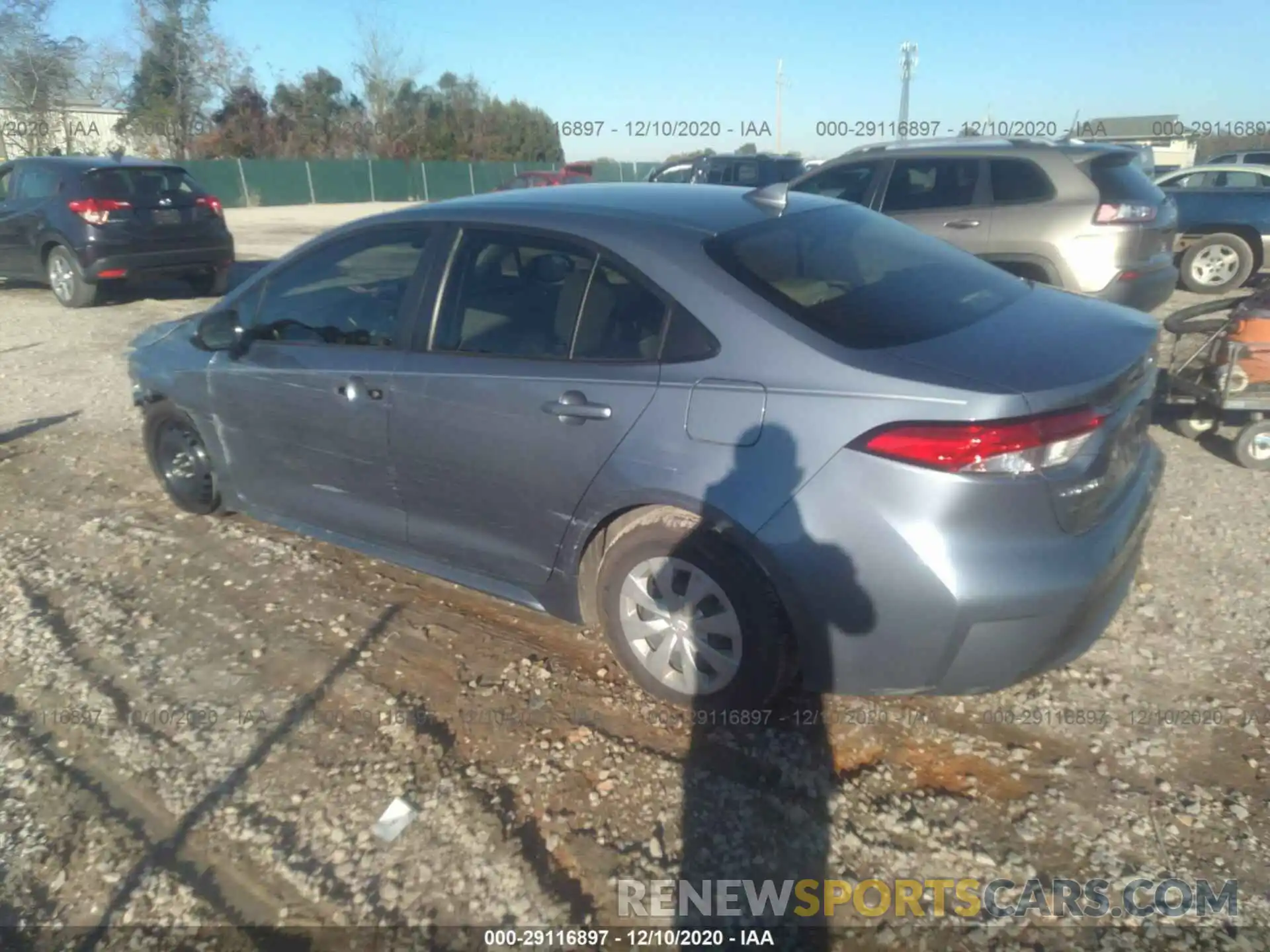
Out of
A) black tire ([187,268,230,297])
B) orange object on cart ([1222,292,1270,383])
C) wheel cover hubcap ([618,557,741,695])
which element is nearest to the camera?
wheel cover hubcap ([618,557,741,695])

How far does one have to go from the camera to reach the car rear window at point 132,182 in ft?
35.8

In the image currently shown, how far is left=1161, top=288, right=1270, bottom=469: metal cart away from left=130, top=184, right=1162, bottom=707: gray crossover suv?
7.78 feet

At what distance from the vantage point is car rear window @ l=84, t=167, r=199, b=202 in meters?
10.9

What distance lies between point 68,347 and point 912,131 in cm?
2392

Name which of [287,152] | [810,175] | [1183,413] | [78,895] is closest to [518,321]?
[78,895]

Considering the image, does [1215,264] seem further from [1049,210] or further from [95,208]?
[95,208]

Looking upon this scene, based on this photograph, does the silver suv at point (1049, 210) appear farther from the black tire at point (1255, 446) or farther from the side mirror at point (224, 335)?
the side mirror at point (224, 335)

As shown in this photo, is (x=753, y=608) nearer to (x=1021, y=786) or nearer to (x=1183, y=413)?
(x=1021, y=786)

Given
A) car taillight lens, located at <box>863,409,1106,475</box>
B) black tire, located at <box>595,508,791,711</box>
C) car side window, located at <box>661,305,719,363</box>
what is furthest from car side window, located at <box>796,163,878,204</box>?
car taillight lens, located at <box>863,409,1106,475</box>

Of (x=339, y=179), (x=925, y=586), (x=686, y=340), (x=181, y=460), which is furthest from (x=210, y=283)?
(x=339, y=179)

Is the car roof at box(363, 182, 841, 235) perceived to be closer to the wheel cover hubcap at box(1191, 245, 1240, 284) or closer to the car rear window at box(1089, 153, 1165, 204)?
the car rear window at box(1089, 153, 1165, 204)

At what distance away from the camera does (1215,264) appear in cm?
1109

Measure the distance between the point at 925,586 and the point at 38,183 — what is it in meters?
12.3

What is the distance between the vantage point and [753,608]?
9.65 feet
